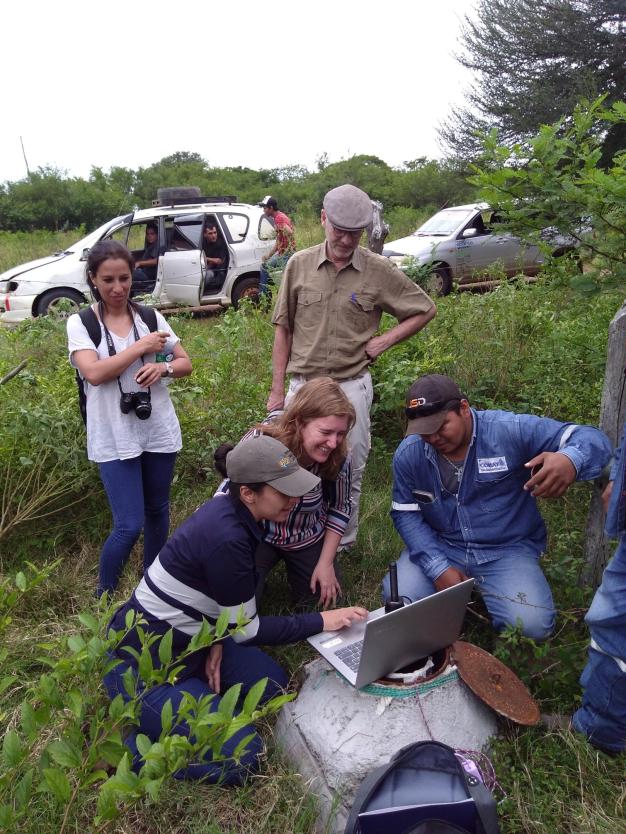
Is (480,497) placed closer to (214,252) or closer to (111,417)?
(111,417)

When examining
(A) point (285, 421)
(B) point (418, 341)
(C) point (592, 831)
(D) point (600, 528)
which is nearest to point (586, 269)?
(D) point (600, 528)

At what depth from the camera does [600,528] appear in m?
2.85

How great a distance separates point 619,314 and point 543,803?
1749mm

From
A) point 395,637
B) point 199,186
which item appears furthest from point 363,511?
point 199,186

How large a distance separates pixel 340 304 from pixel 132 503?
1.36 meters

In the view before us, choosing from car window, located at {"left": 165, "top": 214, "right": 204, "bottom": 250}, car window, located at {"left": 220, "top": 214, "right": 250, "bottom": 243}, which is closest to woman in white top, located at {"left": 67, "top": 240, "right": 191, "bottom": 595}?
car window, located at {"left": 165, "top": 214, "right": 204, "bottom": 250}

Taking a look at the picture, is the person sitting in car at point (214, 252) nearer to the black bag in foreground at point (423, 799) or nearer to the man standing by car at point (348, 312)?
the man standing by car at point (348, 312)

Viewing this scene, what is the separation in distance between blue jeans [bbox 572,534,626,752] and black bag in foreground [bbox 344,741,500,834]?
564 millimetres

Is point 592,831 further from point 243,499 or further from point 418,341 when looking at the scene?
point 418,341

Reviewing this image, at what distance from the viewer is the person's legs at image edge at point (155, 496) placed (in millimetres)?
3287

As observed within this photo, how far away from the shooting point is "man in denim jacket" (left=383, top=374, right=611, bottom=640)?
2.78 metres

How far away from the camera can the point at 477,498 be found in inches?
117

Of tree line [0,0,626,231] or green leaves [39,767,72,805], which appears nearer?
green leaves [39,767,72,805]

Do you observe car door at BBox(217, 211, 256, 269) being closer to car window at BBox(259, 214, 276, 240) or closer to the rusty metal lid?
car window at BBox(259, 214, 276, 240)
